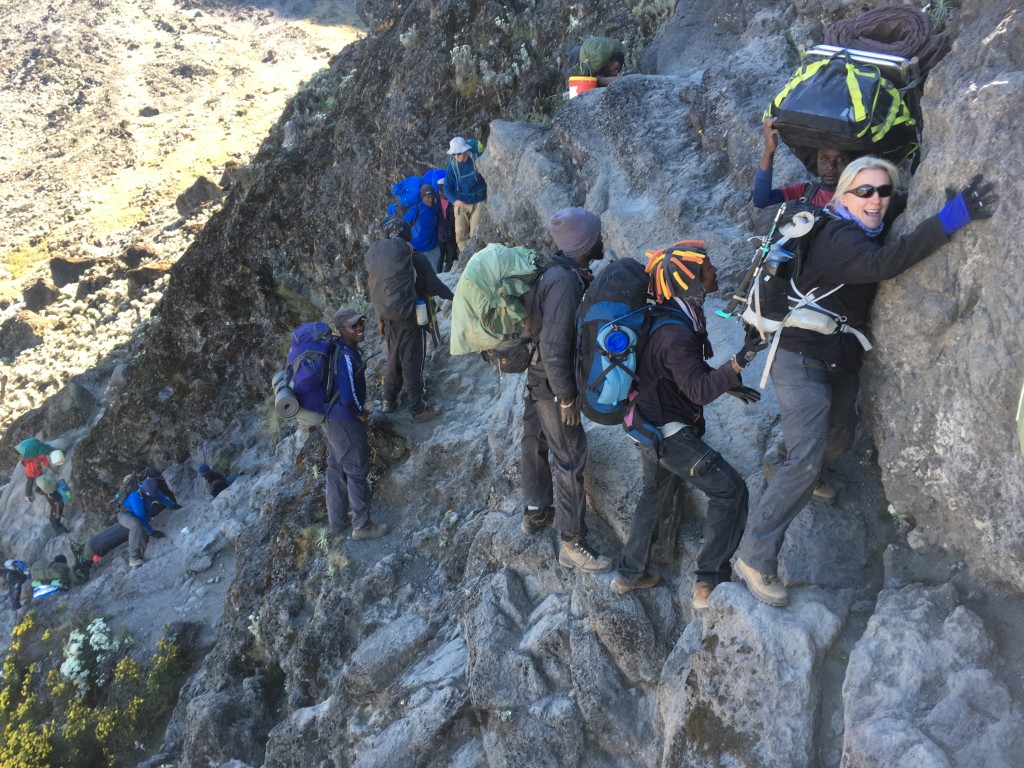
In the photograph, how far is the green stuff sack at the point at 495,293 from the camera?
574cm

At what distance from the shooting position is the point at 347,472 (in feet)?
27.8

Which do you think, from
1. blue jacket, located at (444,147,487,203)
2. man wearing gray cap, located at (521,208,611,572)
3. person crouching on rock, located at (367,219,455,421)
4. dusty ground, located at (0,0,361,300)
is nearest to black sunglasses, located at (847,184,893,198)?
man wearing gray cap, located at (521,208,611,572)

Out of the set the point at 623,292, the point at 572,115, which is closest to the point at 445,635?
the point at 623,292

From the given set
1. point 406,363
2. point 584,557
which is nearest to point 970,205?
point 584,557

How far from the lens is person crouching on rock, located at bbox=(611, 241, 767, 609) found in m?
4.62

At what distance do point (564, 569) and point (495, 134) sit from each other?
246 inches

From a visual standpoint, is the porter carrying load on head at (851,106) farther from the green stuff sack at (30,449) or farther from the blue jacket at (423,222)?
the green stuff sack at (30,449)

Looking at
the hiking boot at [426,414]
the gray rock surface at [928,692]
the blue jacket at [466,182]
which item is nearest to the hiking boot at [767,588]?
the gray rock surface at [928,692]

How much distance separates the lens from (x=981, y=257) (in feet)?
12.9

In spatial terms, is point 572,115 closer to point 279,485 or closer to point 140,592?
point 279,485

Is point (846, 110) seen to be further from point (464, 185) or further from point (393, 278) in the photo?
point (464, 185)

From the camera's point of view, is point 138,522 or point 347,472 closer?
point 347,472

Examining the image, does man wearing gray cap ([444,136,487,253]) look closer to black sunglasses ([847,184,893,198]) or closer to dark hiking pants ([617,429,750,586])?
dark hiking pants ([617,429,750,586])

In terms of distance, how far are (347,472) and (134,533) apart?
23.9 feet
